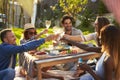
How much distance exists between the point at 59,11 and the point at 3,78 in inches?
397

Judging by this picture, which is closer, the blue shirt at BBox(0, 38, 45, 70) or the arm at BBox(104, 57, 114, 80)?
the arm at BBox(104, 57, 114, 80)

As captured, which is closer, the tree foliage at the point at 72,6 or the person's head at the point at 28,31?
the person's head at the point at 28,31

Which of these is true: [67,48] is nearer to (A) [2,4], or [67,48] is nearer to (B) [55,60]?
(B) [55,60]

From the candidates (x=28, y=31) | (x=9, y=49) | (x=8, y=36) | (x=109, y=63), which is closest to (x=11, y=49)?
(x=9, y=49)

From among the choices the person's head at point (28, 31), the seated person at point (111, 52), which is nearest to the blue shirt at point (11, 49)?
the person's head at point (28, 31)

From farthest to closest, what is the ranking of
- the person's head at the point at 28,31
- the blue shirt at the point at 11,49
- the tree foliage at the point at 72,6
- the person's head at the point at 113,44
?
the tree foliage at the point at 72,6 < the person's head at the point at 28,31 < the blue shirt at the point at 11,49 < the person's head at the point at 113,44

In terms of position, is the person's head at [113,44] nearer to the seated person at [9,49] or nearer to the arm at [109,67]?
the arm at [109,67]

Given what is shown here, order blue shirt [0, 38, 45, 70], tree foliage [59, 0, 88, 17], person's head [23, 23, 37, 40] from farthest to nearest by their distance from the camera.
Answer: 1. tree foliage [59, 0, 88, 17]
2. person's head [23, 23, 37, 40]
3. blue shirt [0, 38, 45, 70]

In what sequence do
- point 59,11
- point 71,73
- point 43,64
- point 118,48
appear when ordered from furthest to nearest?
point 59,11 < point 71,73 < point 43,64 < point 118,48

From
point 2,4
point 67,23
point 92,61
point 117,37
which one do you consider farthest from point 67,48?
point 2,4

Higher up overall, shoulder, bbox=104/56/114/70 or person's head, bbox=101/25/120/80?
person's head, bbox=101/25/120/80

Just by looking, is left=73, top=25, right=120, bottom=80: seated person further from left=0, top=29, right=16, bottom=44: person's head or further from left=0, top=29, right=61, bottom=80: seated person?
left=0, top=29, right=16, bottom=44: person's head

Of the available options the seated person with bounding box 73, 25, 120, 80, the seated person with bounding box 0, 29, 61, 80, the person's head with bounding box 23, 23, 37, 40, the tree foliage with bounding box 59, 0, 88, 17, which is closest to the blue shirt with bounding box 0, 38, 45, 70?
the seated person with bounding box 0, 29, 61, 80

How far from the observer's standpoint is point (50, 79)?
4.02 meters
